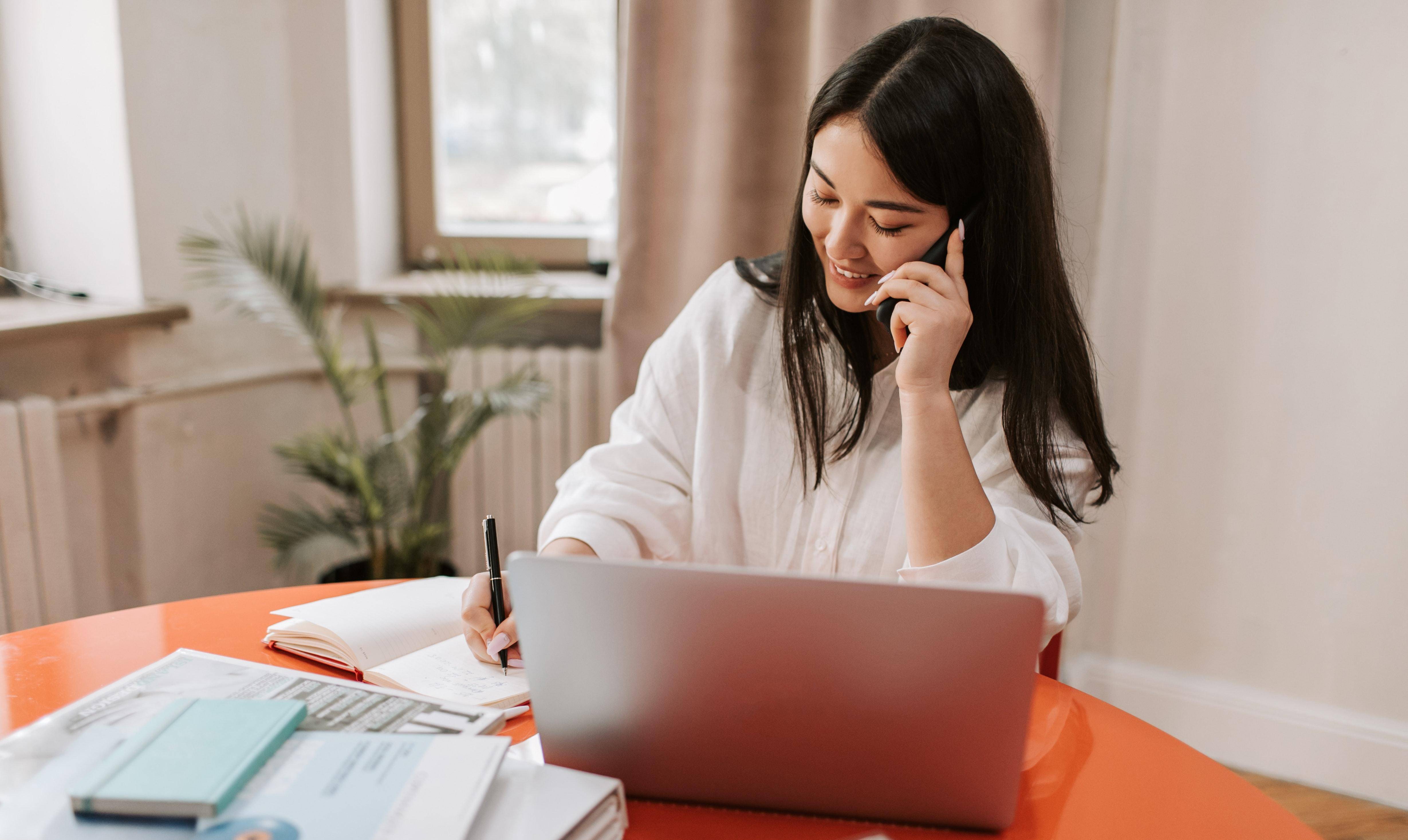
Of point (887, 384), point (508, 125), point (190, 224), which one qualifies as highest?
point (508, 125)

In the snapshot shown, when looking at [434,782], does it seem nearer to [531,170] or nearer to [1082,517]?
[1082,517]

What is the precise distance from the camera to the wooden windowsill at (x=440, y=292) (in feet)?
7.81

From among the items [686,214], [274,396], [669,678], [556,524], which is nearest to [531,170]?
[686,214]

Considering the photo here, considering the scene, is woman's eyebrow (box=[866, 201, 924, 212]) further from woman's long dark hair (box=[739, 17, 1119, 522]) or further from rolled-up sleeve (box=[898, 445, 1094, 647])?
rolled-up sleeve (box=[898, 445, 1094, 647])

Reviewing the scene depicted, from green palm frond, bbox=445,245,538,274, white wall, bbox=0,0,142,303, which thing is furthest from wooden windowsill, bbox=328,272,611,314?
white wall, bbox=0,0,142,303

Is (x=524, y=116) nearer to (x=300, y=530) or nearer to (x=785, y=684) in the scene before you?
(x=300, y=530)

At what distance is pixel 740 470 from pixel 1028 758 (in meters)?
0.60

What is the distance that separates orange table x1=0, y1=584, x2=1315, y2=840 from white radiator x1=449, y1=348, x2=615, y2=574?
136 centimetres

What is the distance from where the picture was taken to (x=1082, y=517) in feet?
3.50

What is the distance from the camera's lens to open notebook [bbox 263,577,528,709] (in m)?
0.83

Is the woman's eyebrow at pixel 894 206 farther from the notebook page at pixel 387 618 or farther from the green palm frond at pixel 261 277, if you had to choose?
the green palm frond at pixel 261 277

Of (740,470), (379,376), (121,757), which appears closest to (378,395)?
(379,376)

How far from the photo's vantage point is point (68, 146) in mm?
2002

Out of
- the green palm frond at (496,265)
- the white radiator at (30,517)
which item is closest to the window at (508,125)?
the green palm frond at (496,265)
